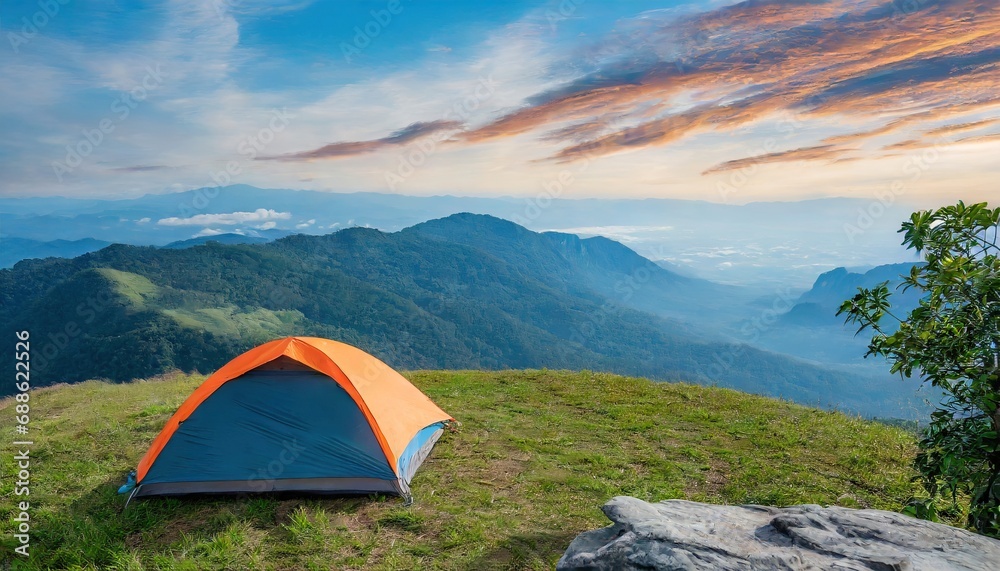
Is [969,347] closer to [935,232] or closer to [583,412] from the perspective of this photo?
[935,232]

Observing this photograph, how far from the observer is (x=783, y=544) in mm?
5164

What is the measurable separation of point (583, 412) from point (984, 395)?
951 centimetres

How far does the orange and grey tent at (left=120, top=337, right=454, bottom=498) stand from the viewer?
8.79 m

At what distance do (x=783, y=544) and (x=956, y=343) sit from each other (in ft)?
10.0

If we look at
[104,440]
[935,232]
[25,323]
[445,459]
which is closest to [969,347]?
[935,232]

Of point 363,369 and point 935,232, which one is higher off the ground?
point 935,232

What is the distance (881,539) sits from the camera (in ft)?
16.8

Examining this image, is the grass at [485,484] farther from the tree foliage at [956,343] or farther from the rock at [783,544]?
the tree foliage at [956,343]

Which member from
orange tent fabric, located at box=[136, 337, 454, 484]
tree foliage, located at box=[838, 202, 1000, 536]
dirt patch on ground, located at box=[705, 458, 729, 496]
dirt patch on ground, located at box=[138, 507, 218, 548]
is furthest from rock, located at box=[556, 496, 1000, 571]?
dirt patch on ground, located at box=[138, 507, 218, 548]

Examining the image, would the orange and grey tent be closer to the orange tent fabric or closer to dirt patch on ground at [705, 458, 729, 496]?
the orange tent fabric

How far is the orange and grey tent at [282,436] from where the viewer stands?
8789 mm

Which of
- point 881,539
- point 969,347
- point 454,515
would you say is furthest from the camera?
point 454,515

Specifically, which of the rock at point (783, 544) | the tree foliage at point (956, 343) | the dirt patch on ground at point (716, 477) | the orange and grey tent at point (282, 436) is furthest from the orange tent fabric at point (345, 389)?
the tree foliage at point (956, 343)

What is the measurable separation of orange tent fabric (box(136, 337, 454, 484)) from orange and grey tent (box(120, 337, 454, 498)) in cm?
2
